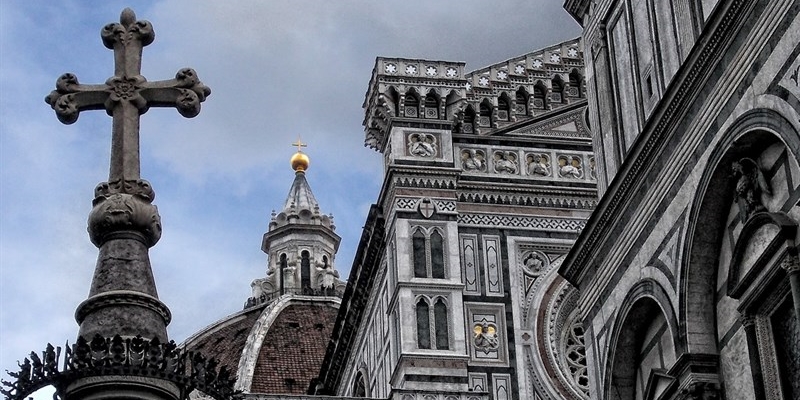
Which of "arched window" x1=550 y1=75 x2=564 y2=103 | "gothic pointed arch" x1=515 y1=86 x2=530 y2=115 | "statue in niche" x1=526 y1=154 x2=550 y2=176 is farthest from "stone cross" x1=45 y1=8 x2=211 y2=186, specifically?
"arched window" x1=550 y1=75 x2=564 y2=103

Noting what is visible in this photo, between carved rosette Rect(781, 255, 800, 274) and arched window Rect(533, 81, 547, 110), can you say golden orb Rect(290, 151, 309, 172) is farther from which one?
carved rosette Rect(781, 255, 800, 274)

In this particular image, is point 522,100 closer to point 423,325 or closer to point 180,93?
point 423,325

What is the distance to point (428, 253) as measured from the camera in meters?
24.9

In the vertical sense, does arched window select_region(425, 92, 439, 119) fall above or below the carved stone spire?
above

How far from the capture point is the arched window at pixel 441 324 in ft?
79.0

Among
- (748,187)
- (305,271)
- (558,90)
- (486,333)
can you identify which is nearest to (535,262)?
(486,333)

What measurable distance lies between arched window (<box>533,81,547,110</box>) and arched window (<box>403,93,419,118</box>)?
2.07 metres

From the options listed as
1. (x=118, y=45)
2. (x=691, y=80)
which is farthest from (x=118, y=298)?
(x=691, y=80)

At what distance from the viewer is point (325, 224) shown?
68688 mm

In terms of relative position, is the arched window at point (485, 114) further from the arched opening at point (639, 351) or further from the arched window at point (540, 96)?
the arched opening at point (639, 351)

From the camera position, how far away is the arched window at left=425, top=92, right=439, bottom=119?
26.1m

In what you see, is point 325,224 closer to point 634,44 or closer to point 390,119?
point 390,119

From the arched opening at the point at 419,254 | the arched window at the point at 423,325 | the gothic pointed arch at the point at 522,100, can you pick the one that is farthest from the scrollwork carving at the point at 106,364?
the gothic pointed arch at the point at 522,100

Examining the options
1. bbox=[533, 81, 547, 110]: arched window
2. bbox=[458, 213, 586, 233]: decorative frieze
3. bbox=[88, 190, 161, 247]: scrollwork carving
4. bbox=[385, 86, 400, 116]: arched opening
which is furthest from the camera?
bbox=[533, 81, 547, 110]: arched window
